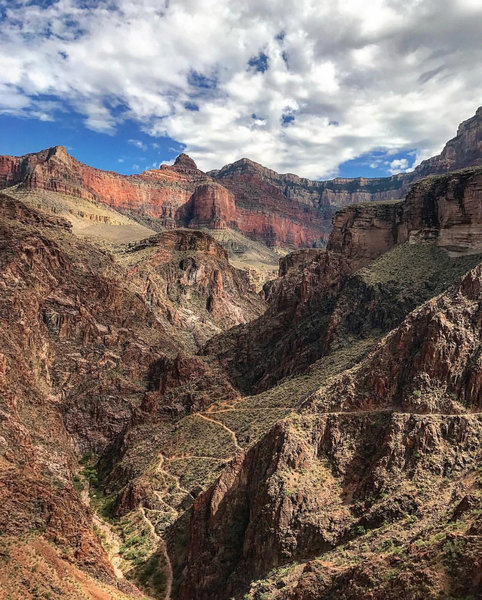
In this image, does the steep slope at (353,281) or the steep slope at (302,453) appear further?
the steep slope at (353,281)

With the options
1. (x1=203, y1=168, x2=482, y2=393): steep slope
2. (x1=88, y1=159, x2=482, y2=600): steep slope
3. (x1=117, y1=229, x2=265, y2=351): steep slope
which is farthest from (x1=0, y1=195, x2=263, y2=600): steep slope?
(x1=203, y1=168, x2=482, y2=393): steep slope

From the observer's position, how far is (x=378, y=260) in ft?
323

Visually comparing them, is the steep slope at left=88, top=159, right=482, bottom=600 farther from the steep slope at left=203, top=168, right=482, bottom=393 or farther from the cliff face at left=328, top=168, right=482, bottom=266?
the cliff face at left=328, top=168, right=482, bottom=266

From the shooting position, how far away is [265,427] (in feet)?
213

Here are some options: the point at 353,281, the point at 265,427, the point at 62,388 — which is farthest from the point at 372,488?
the point at 62,388

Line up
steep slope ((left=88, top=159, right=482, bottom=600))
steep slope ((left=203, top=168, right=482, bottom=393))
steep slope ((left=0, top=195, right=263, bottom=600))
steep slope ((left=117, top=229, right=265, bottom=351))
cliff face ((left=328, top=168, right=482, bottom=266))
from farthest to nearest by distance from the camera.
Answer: steep slope ((left=117, top=229, right=265, bottom=351))
cliff face ((left=328, top=168, right=482, bottom=266))
steep slope ((left=203, top=168, right=482, bottom=393))
steep slope ((left=0, top=195, right=263, bottom=600))
steep slope ((left=88, top=159, right=482, bottom=600))

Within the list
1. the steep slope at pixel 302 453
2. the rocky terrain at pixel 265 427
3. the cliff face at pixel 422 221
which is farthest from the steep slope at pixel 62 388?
the cliff face at pixel 422 221

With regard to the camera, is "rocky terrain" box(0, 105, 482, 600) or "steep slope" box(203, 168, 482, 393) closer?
"rocky terrain" box(0, 105, 482, 600)

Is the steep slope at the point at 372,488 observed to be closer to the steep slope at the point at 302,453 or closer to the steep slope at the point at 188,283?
the steep slope at the point at 302,453

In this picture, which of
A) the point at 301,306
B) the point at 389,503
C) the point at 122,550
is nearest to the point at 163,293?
the point at 301,306

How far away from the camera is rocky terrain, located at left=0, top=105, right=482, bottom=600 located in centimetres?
3375

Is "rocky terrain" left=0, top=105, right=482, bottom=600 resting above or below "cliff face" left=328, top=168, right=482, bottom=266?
below

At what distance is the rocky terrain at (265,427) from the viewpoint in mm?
33750

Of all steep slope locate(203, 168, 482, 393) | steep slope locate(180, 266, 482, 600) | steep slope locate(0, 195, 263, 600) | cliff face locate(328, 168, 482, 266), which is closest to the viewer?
steep slope locate(180, 266, 482, 600)
